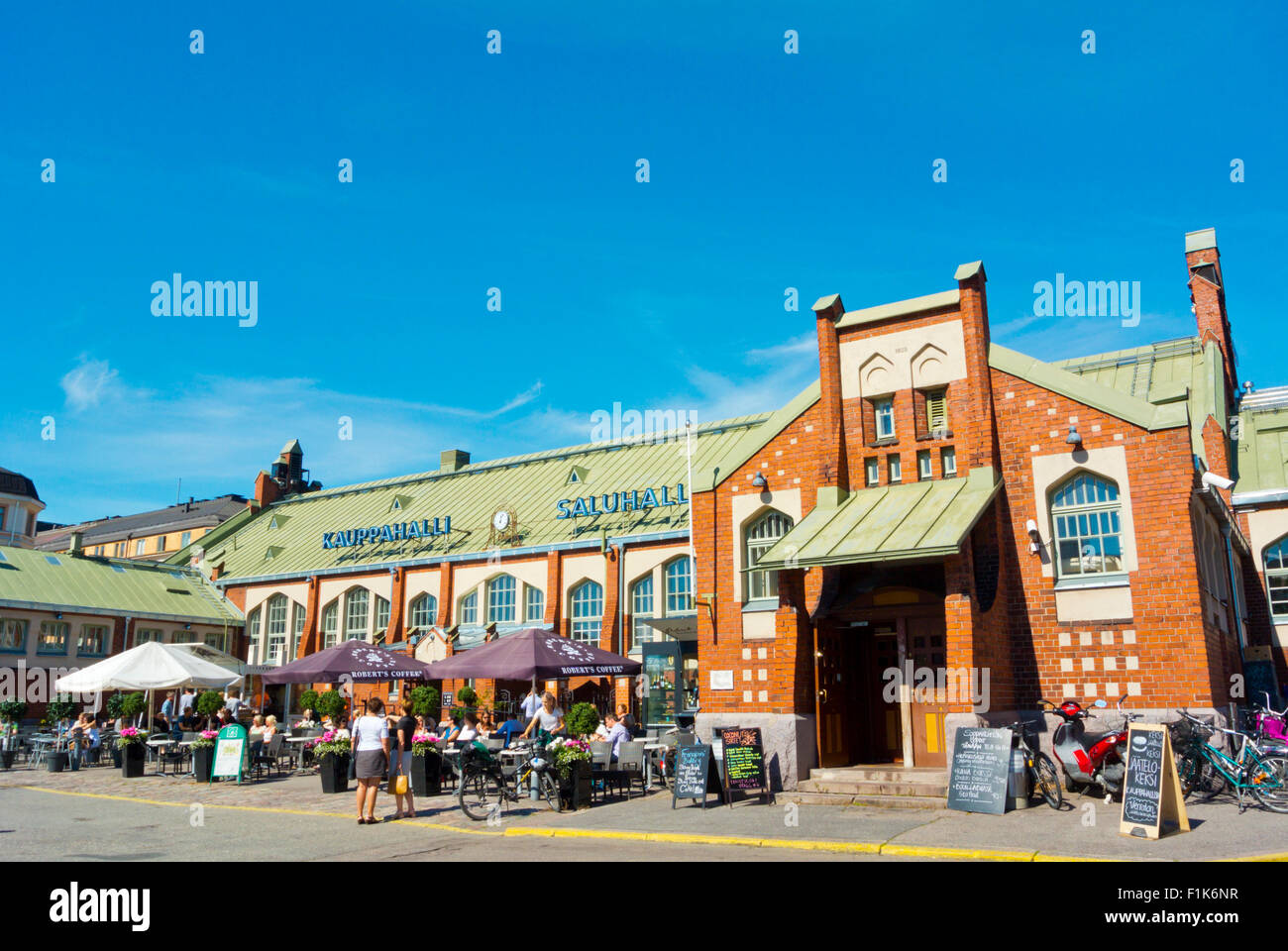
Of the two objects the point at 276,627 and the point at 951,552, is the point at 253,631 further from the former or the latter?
the point at 951,552

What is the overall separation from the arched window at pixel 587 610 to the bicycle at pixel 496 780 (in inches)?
663

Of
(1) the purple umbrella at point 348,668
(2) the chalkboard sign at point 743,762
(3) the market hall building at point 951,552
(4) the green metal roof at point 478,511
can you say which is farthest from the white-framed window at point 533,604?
(2) the chalkboard sign at point 743,762

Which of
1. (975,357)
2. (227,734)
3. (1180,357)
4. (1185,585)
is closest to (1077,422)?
(975,357)

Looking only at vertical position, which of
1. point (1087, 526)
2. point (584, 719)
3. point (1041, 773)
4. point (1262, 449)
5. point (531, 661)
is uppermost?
point (1262, 449)

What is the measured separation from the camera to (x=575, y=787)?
15320 mm

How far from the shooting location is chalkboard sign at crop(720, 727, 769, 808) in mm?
15383

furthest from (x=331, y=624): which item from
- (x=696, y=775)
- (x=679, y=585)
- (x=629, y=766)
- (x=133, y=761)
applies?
(x=696, y=775)

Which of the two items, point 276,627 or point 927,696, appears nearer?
point 927,696

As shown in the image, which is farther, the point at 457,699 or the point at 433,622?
the point at 433,622

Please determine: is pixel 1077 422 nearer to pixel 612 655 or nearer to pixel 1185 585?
pixel 1185 585

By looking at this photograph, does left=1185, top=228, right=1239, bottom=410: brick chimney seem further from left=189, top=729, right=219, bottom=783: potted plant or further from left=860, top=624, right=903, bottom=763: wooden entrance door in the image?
left=189, top=729, right=219, bottom=783: potted plant

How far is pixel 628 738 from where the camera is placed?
18.8 m

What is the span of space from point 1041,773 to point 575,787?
6.83m
